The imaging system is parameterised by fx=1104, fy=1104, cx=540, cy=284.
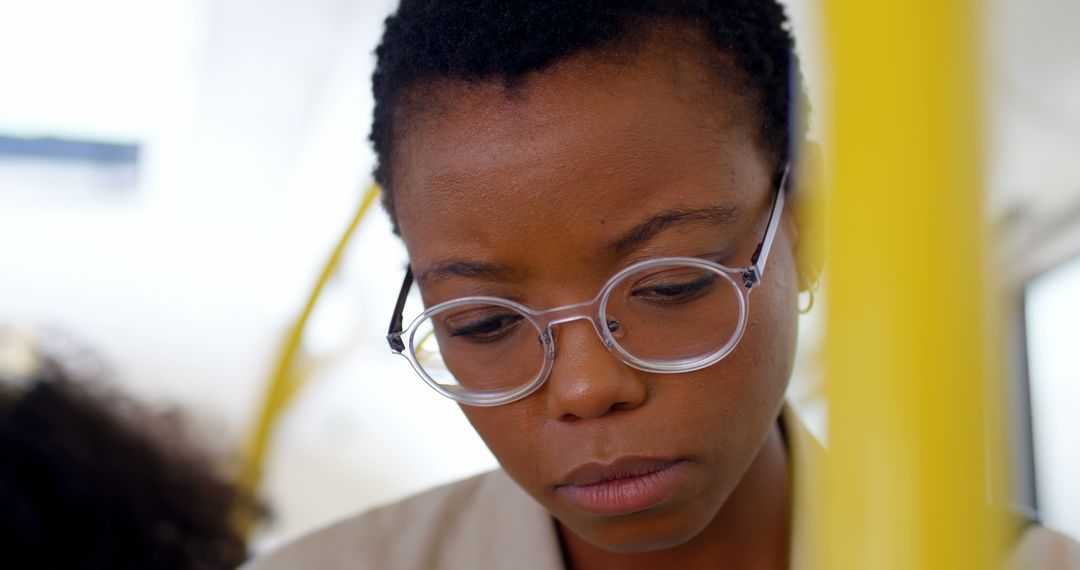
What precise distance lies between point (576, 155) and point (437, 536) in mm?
376

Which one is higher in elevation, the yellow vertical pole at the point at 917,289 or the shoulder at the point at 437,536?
the yellow vertical pole at the point at 917,289

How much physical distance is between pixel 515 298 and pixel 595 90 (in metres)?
0.12

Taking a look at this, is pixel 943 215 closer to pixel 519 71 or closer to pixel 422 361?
pixel 519 71

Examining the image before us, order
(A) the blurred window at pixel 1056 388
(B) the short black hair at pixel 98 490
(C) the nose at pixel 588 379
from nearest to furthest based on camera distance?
1. (C) the nose at pixel 588 379
2. (A) the blurred window at pixel 1056 388
3. (B) the short black hair at pixel 98 490

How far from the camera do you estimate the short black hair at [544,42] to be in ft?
2.02

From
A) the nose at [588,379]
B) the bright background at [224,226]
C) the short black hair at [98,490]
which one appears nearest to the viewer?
the nose at [588,379]

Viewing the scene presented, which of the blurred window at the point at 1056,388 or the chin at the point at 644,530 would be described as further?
the blurred window at the point at 1056,388

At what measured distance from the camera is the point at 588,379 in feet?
1.93

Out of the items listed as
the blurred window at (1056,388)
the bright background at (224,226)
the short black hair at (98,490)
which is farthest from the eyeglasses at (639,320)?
the bright background at (224,226)

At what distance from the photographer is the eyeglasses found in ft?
1.96

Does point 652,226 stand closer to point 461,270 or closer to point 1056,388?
point 461,270

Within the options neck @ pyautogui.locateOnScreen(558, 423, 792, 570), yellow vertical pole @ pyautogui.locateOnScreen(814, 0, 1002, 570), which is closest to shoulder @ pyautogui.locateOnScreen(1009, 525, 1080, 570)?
neck @ pyautogui.locateOnScreen(558, 423, 792, 570)

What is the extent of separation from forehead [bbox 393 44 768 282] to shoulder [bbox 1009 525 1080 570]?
12.6 inches

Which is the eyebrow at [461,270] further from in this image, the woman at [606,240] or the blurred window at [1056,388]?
the blurred window at [1056,388]
